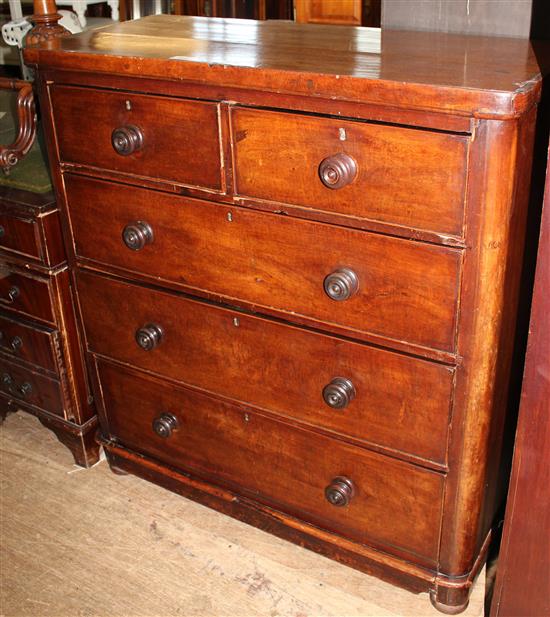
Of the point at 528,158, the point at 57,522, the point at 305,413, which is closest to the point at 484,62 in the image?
the point at 528,158

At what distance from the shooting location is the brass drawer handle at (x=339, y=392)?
56.3 inches

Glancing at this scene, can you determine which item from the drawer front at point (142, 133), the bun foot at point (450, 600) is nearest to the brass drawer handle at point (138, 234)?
the drawer front at point (142, 133)

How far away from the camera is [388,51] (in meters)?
1.36

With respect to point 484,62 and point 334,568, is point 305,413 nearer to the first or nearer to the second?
point 334,568

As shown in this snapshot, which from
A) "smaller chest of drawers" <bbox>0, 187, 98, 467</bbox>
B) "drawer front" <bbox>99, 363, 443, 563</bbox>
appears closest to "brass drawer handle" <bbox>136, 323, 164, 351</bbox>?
"drawer front" <bbox>99, 363, 443, 563</bbox>

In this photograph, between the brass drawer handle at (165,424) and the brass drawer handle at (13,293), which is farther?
the brass drawer handle at (13,293)

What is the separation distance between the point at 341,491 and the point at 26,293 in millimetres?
894

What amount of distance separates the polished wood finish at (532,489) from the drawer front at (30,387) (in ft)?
3.76

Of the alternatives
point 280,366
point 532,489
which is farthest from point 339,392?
point 532,489

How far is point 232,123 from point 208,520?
1003 millimetres

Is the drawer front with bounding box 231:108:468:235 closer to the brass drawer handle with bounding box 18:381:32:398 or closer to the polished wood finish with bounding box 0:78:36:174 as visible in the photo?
the polished wood finish with bounding box 0:78:36:174

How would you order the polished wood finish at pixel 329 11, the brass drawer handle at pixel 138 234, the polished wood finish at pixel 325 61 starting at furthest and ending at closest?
the polished wood finish at pixel 329 11
the brass drawer handle at pixel 138 234
the polished wood finish at pixel 325 61

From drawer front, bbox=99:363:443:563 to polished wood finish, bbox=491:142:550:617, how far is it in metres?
0.16

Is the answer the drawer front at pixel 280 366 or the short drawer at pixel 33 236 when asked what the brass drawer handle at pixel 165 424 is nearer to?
the drawer front at pixel 280 366
